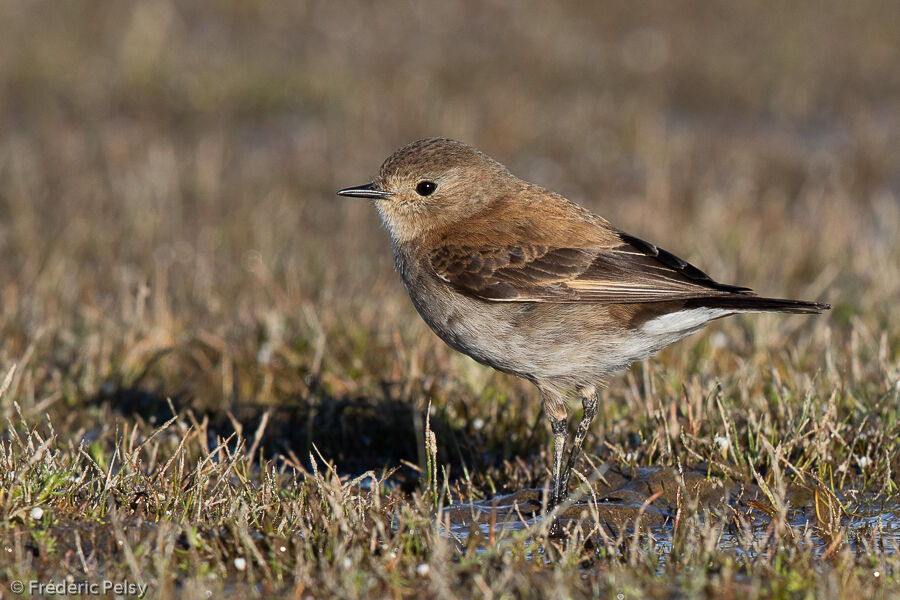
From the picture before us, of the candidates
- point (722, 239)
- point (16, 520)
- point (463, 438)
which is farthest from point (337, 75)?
point (16, 520)

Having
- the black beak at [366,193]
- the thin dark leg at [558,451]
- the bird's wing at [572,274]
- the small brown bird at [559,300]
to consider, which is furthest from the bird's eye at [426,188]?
the thin dark leg at [558,451]

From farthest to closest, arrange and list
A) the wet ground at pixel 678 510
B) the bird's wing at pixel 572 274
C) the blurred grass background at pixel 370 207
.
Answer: the blurred grass background at pixel 370 207 → the bird's wing at pixel 572 274 → the wet ground at pixel 678 510

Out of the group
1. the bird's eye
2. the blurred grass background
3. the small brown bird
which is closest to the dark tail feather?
the small brown bird

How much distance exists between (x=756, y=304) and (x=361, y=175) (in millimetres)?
8803

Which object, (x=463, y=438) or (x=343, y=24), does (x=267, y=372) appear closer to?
(x=463, y=438)

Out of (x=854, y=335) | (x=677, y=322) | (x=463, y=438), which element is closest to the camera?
(x=677, y=322)

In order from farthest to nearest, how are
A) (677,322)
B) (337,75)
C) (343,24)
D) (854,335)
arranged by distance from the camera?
(343,24)
(337,75)
(854,335)
(677,322)

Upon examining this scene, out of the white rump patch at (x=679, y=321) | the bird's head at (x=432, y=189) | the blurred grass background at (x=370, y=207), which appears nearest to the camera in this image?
the white rump patch at (x=679, y=321)

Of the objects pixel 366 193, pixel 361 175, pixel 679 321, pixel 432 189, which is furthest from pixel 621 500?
pixel 361 175

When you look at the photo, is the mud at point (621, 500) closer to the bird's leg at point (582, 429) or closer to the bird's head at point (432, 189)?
the bird's leg at point (582, 429)

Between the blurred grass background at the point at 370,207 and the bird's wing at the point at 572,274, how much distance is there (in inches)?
27.8

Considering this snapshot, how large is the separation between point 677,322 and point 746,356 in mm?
2381

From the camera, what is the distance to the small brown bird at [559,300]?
225 inches

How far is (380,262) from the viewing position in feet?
36.4
